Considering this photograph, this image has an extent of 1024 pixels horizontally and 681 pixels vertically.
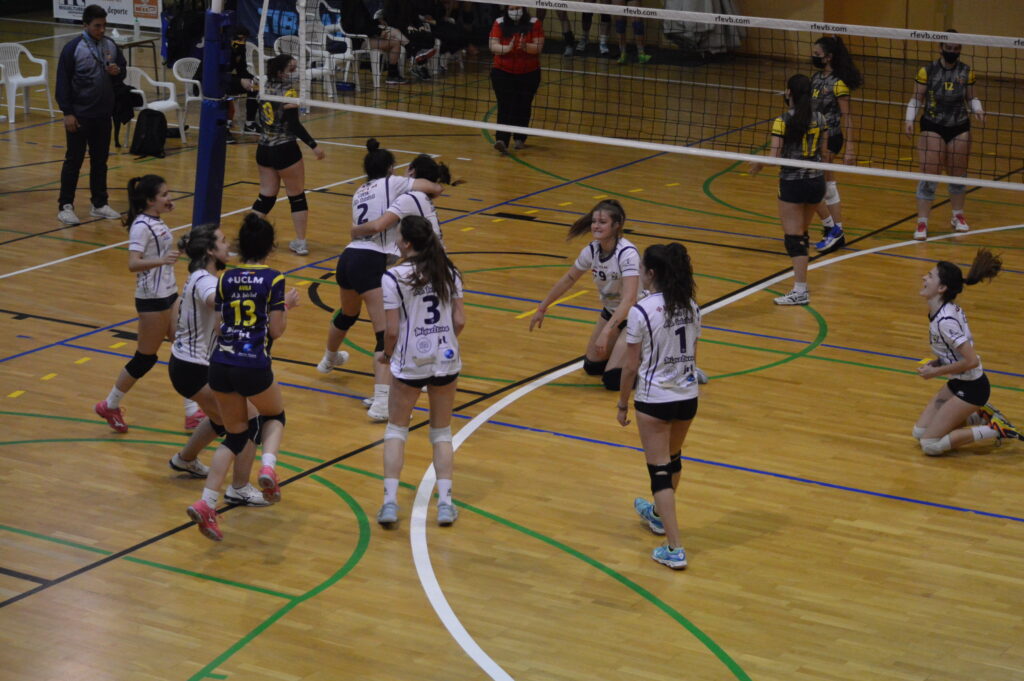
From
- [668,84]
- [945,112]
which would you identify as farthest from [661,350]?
[668,84]

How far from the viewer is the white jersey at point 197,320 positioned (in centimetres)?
730

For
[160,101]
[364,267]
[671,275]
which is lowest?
[364,267]

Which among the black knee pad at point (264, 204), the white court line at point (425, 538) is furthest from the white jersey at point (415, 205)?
the black knee pad at point (264, 204)

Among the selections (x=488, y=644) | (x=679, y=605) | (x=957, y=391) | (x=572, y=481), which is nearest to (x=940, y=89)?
(x=957, y=391)

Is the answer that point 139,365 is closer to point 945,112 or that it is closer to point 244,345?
point 244,345

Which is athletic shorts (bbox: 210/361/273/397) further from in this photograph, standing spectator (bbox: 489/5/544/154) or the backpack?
standing spectator (bbox: 489/5/544/154)

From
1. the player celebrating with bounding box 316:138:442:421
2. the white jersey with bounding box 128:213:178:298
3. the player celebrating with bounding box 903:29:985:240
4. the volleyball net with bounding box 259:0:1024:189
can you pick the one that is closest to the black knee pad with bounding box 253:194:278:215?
the volleyball net with bounding box 259:0:1024:189

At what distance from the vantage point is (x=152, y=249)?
27.1 ft

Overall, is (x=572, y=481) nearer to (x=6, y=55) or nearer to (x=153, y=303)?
(x=153, y=303)

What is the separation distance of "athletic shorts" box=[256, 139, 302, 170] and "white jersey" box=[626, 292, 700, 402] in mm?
6558

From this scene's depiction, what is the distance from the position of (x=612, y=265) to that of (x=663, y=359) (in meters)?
2.29

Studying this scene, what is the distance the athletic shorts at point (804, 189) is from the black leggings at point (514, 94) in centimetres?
683

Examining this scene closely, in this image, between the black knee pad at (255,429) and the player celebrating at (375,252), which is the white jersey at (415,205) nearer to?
the player celebrating at (375,252)

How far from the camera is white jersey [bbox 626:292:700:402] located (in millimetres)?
6828
